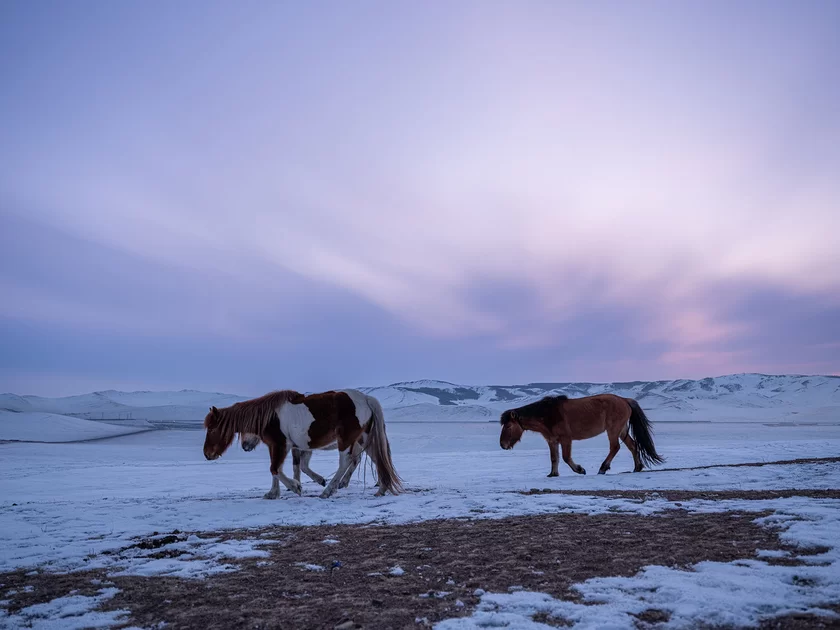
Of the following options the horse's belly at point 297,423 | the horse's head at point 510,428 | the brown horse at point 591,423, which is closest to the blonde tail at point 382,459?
the horse's belly at point 297,423

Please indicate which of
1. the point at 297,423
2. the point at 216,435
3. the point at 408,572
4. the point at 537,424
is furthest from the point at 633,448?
the point at 408,572

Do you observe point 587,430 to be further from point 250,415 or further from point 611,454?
point 250,415

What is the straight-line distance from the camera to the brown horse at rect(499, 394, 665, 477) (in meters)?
11.9

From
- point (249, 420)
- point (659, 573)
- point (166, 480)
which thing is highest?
point (249, 420)

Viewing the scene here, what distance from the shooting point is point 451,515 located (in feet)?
21.8

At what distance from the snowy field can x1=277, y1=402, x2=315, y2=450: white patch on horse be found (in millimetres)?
956

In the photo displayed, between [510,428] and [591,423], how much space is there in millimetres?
1883

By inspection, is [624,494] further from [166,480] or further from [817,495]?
[166,480]

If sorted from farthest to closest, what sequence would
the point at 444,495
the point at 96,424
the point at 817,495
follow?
the point at 96,424, the point at 444,495, the point at 817,495

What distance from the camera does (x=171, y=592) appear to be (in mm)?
3826

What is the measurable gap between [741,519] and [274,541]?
4.81 m

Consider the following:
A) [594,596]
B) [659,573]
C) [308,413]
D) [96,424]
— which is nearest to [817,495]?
[659,573]

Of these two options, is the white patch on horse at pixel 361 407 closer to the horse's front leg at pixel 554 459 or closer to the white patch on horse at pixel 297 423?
the white patch on horse at pixel 297 423

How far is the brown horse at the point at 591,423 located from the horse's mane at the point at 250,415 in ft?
19.1
